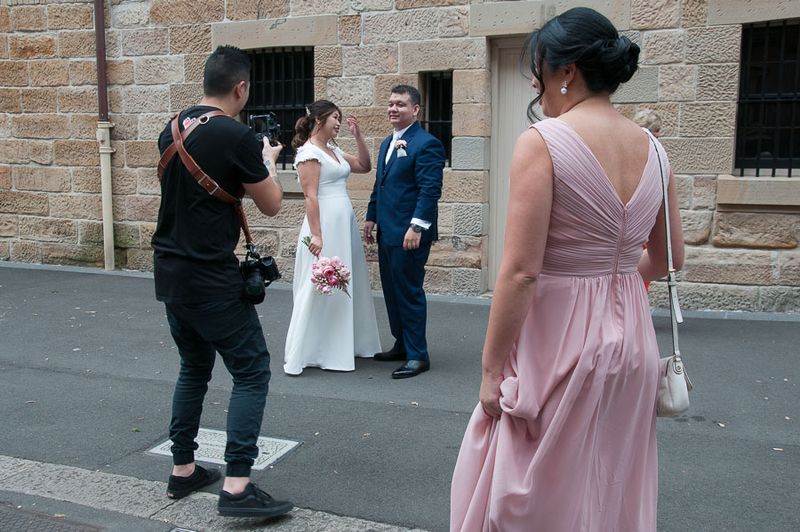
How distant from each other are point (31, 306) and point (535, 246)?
7.29 metres

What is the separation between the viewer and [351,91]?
8891 mm

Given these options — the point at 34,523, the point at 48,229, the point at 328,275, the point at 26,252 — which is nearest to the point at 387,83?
the point at 328,275

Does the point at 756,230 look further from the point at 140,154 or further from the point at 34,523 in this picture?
the point at 140,154

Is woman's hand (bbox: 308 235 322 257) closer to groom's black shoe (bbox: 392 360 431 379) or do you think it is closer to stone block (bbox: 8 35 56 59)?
groom's black shoe (bbox: 392 360 431 379)

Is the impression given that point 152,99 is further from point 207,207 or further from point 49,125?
point 207,207

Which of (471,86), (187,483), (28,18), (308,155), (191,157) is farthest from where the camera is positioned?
(28,18)

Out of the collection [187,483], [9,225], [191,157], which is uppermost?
[191,157]

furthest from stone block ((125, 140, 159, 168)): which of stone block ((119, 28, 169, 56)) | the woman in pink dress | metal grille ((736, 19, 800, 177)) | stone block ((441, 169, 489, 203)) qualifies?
the woman in pink dress

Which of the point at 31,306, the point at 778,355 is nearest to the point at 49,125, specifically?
the point at 31,306

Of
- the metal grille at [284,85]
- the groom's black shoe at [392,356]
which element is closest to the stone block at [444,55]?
the metal grille at [284,85]

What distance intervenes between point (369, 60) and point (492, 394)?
272 inches

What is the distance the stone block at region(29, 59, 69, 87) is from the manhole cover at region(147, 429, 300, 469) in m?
7.19

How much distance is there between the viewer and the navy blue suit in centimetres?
571

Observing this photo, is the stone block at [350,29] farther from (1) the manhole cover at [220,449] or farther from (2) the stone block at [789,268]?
(1) the manhole cover at [220,449]
